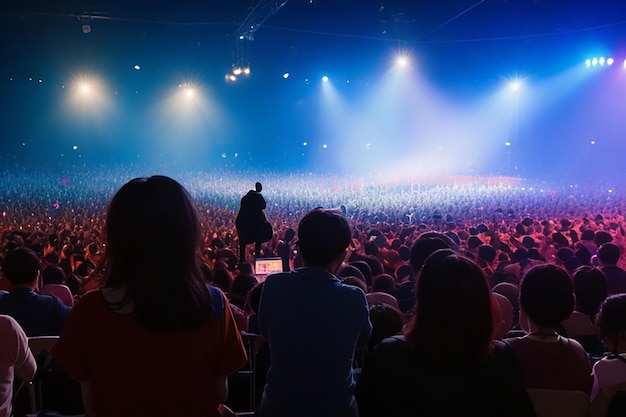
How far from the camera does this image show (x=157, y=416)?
1730 mm

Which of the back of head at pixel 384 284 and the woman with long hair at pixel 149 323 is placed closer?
the woman with long hair at pixel 149 323

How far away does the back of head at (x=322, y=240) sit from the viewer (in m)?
2.40

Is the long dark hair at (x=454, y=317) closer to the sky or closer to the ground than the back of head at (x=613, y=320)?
Result: closer to the sky

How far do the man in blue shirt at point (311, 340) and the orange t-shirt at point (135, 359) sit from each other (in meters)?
0.54

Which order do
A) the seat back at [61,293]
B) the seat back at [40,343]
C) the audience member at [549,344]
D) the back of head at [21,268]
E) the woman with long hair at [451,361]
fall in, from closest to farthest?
the woman with long hair at [451,361] → the audience member at [549,344] → the seat back at [40,343] → the back of head at [21,268] → the seat back at [61,293]

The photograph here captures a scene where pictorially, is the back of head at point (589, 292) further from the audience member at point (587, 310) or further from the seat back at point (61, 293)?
the seat back at point (61, 293)

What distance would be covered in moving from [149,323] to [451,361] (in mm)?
879

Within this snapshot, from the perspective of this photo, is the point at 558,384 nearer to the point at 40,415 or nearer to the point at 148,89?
the point at 40,415

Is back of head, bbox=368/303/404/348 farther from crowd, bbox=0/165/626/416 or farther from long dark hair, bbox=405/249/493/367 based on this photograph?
long dark hair, bbox=405/249/493/367

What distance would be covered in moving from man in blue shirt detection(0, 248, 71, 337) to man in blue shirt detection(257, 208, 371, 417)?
1969 mm

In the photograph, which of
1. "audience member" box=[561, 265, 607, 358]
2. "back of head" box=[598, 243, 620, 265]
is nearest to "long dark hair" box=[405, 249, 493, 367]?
"audience member" box=[561, 265, 607, 358]

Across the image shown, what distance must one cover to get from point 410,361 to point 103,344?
89cm

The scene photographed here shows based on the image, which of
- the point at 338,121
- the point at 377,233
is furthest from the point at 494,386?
the point at 338,121

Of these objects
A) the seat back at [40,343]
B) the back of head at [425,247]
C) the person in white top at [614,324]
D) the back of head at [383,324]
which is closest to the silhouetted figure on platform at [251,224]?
the seat back at [40,343]
